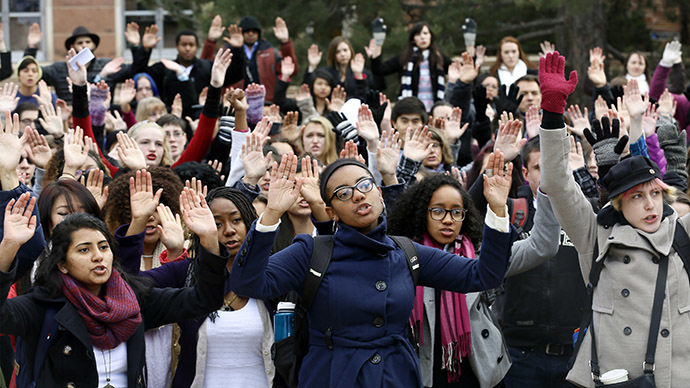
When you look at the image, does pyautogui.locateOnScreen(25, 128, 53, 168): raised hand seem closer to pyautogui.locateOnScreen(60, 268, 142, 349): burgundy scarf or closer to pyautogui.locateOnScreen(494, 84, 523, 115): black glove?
pyautogui.locateOnScreen(60, 268, 142, 349): burgundy scarf

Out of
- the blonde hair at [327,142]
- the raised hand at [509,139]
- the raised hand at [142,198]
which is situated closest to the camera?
the raised hand at [142,198]

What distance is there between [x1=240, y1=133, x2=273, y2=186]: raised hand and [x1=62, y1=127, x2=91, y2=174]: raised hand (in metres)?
0.96

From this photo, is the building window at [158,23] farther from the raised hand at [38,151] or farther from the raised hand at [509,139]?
the raised hand at [509,139]

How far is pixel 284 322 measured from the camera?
15.0 ft

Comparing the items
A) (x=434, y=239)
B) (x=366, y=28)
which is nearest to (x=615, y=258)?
(x=434, y=239)

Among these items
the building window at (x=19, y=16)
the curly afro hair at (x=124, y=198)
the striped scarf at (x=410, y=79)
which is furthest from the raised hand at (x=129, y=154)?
the building window at (x=19, y=16)

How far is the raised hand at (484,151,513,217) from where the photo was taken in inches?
171

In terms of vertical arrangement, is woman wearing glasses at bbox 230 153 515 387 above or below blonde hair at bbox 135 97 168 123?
below

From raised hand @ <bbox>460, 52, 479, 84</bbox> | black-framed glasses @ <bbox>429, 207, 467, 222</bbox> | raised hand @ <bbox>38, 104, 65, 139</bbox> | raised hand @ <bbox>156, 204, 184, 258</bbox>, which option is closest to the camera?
raised hand @ <bbox>156, 204, 184, 258</bbox>

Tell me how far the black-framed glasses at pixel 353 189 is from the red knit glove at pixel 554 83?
917 millimetres

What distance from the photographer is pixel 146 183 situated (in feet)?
16.5

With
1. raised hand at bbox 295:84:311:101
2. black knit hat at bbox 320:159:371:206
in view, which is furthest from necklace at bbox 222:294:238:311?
raised hand at bbox 295:84:311:101

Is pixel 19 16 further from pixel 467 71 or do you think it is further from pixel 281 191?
pixel 281 191

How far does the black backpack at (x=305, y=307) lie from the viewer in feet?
14.0
